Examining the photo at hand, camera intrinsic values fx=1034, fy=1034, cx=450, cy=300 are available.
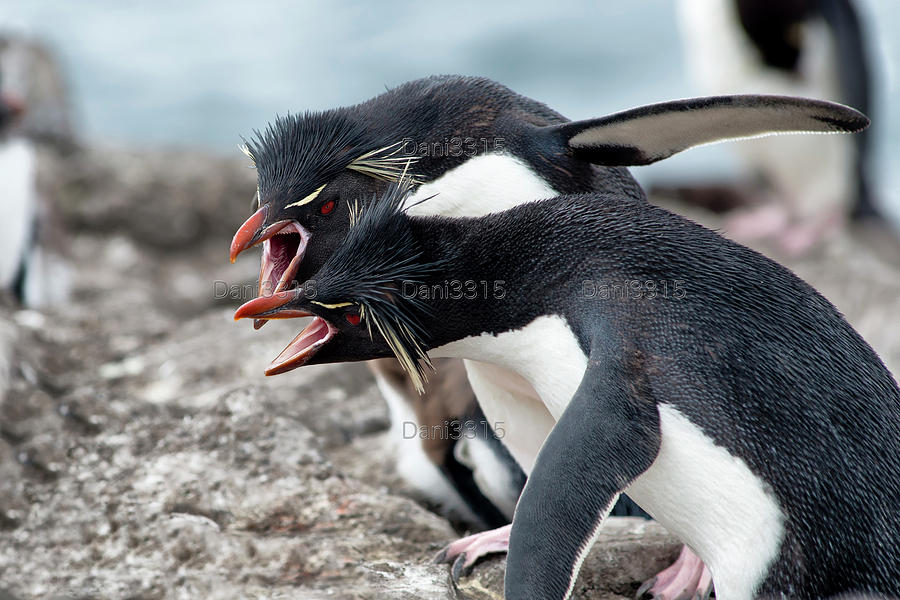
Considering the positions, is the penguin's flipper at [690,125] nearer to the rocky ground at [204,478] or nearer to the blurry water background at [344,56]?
the rocky ground at [204,478]

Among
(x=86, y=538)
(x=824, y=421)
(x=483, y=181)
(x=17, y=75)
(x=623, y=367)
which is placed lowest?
(x=86, y=538)

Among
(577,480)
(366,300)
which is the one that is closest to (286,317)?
(366,300)

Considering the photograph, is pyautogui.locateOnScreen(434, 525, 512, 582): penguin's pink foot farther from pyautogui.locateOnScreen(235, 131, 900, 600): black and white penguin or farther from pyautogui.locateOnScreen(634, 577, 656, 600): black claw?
pyautogui.locateOnScreen(235, 131, 900, 600): black and white penguin

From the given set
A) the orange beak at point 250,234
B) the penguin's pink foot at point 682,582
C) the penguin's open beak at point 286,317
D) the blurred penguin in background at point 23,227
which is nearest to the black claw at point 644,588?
the penguin's pink foot at point 682,582

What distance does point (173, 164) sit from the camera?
644 centimetres

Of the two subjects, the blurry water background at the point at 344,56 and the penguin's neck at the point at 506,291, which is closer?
the penguin's neck at the point at 506,291

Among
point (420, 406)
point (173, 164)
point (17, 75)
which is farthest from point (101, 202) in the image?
point (420, 406)

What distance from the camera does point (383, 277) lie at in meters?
1.80

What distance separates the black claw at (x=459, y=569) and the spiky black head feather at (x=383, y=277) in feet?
1.63

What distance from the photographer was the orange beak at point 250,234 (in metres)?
2.03

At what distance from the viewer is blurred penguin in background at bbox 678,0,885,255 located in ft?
20.4

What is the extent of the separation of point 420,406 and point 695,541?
4.14 feet

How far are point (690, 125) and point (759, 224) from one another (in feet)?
15.0

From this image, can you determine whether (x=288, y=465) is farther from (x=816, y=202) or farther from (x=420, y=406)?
(x=816, y=202)
